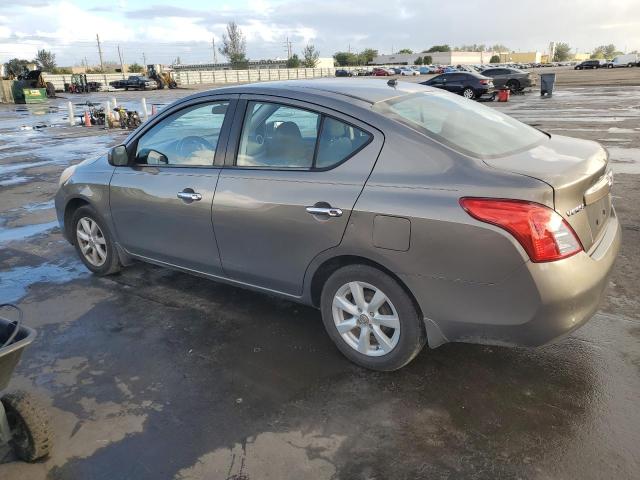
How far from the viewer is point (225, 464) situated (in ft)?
8.55

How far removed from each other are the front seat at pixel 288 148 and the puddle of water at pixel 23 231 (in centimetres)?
439

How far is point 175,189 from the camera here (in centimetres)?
400

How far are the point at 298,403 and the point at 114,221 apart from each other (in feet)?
8.31

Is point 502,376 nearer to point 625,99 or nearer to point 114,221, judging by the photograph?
point 114,221

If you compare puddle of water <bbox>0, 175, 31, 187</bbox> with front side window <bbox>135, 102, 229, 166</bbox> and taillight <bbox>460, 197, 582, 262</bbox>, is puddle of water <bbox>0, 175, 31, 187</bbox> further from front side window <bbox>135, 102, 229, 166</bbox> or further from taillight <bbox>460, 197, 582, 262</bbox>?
taillight <bbox>460, 197, 582, 262</bbox>

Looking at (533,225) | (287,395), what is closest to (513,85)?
(533,225)

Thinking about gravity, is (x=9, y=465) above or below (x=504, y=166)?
below

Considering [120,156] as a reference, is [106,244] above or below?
below

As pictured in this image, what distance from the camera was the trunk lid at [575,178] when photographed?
2.71m

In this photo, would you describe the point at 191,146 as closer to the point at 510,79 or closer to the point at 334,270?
the point at 334,270

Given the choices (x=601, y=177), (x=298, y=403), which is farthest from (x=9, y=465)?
(x=601, y=177)

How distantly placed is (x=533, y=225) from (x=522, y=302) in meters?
0.40

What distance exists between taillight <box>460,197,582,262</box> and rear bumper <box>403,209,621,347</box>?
62 millimetres

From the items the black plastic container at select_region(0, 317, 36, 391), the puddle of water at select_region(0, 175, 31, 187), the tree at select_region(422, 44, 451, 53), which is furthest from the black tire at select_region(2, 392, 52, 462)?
the tree at select_region(422, 44, 451, 53)
